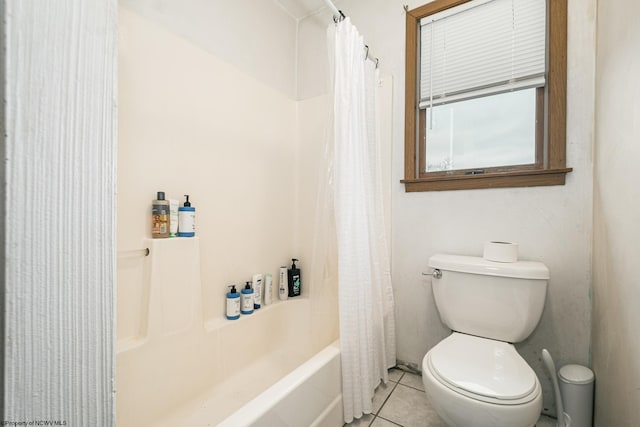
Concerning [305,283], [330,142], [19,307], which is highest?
[330,142]

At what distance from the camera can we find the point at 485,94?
61.4 inches

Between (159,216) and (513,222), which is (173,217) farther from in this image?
(513,222)

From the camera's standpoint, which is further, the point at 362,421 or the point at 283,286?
the point at 283,286

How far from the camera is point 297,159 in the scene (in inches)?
81.4

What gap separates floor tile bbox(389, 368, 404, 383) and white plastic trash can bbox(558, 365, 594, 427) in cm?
76

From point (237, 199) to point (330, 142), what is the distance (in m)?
0.64

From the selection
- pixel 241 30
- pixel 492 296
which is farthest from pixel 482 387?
pixel 241 30

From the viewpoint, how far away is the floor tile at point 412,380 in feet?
5.23

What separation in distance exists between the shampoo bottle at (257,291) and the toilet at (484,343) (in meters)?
0.96

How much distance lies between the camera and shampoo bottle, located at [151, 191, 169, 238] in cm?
123

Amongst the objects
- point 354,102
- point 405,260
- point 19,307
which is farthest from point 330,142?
point 19,307

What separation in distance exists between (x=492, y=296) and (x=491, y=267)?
14 cm

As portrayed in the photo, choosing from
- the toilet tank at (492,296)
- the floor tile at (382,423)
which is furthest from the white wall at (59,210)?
the toilet tank at (492,296)

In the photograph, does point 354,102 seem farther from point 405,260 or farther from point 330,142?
point 405,260
